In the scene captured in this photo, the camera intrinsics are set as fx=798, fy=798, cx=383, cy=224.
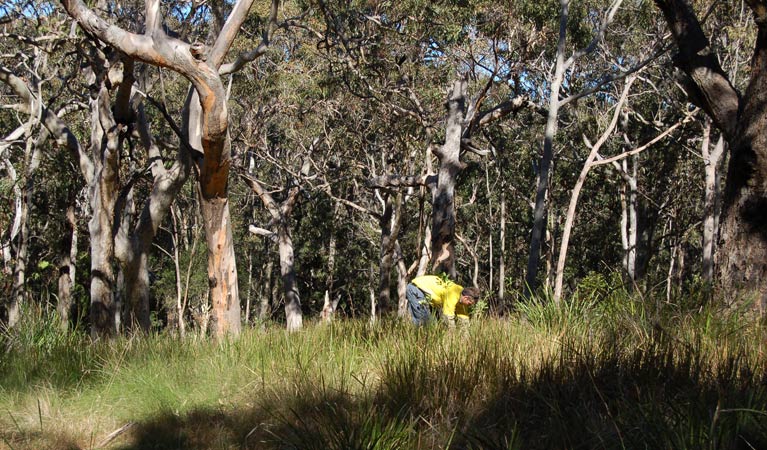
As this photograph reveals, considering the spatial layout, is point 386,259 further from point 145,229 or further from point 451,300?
point 451,300

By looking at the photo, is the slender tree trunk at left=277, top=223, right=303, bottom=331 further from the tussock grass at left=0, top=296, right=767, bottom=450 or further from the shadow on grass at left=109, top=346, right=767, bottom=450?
the shadow on grass at left=109, top=346, right=767, bottom=450

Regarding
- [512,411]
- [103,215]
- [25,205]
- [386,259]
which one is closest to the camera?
[512,411]

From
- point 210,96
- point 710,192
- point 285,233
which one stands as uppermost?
point 710,192

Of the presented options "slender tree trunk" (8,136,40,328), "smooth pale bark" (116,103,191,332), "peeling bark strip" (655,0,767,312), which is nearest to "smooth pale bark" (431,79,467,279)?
"smooth pale bark" (116,103,191,332)

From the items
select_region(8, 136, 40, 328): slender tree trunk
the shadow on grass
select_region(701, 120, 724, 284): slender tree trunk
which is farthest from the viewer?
select_region(701, 120, 724, 284): slender tree trunk

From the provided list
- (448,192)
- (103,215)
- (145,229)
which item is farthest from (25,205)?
(448,192)

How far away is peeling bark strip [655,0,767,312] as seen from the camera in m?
7.08

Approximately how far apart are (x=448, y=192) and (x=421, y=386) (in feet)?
32.7

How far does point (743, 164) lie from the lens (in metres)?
7.31

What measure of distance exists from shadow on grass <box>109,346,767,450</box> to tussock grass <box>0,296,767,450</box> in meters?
0.01

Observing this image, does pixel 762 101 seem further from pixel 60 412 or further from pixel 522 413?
pixel 60 412

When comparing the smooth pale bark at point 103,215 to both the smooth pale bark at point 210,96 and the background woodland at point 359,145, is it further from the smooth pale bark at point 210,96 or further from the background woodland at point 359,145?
the smooth pale bark at point 210,96

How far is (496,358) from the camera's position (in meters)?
5.35

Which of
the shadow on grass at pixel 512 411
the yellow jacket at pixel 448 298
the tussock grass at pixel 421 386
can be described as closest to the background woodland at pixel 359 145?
the yellow jacket at pixel 448 298
